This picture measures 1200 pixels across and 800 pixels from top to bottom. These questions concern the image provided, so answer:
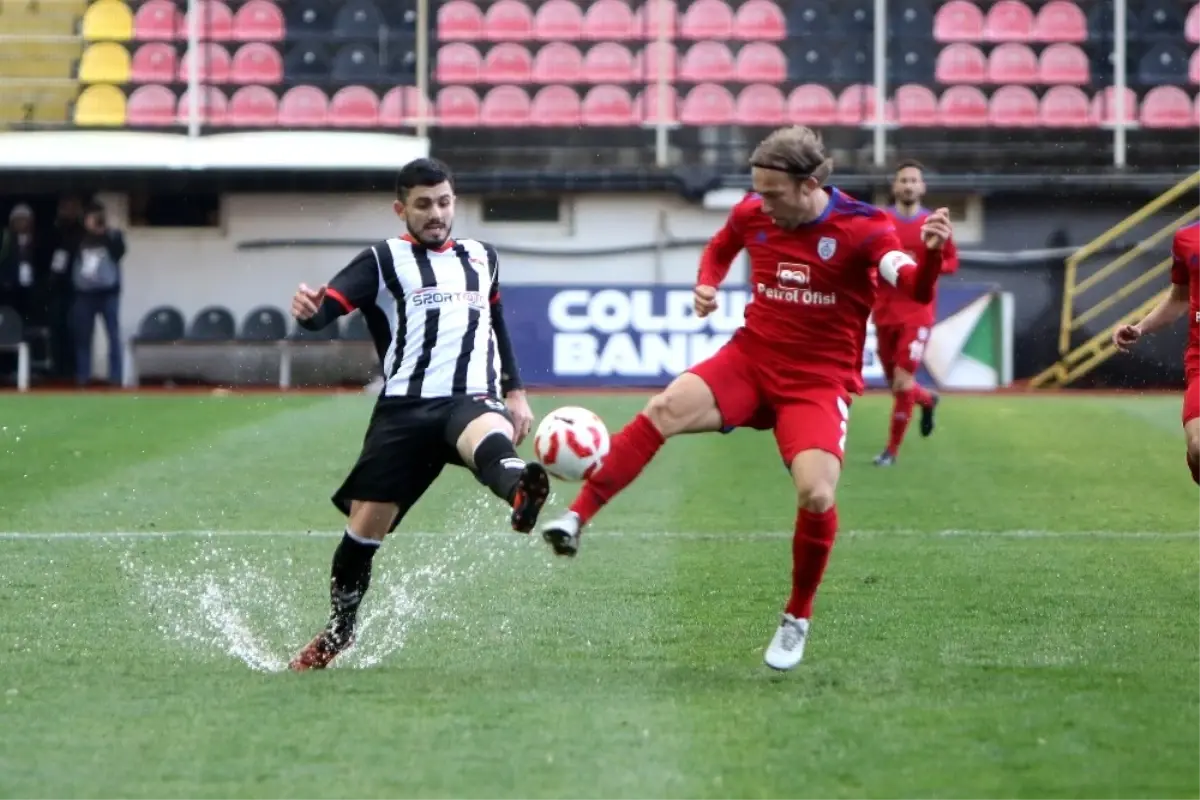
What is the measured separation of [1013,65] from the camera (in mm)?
22656

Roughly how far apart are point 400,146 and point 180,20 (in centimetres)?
336

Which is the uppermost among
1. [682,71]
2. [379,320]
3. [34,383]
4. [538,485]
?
[682,71]

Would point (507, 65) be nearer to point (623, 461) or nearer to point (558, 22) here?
point (558, 22)

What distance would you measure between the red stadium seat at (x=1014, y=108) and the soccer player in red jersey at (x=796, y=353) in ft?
53.6

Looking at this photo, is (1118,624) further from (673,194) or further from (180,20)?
(180,20)

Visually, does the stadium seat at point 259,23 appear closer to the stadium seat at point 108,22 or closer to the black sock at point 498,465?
the stadium seat at point 108,22

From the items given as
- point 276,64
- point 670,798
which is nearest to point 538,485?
point 670,798

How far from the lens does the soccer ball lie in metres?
6.21

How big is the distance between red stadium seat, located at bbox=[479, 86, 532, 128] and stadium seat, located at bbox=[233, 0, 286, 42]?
2.54m

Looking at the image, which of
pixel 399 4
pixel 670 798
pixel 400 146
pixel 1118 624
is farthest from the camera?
pixel 399 4

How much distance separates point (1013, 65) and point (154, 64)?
967 cm

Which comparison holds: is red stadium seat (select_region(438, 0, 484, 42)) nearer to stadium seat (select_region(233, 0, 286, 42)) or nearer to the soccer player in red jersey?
stadium seat (select_region(233, 0, 286, 42))

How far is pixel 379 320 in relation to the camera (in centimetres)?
645

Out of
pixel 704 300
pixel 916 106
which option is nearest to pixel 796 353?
pixel 704 300
